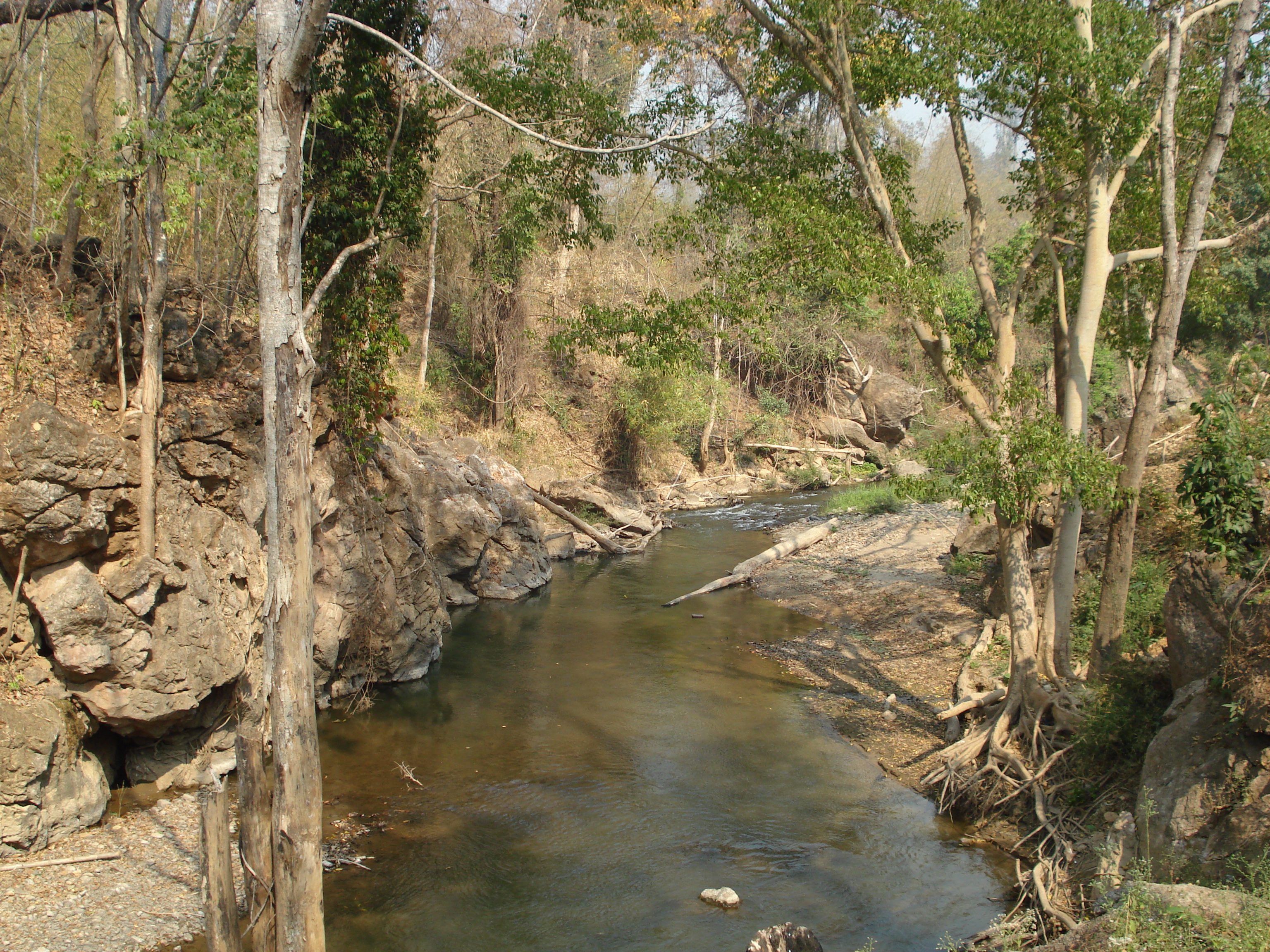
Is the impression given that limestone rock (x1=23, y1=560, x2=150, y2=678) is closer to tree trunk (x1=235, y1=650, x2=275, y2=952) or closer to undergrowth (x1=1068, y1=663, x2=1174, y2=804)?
tree trunk (x1=235, y1=650, x2=275, y2=952)

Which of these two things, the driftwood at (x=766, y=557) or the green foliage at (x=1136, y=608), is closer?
the green foliage at (x=1136, y=608)

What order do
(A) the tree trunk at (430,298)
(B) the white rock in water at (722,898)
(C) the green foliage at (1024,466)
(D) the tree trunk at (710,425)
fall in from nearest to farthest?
(B) the white rock in water at (722,898) < (C) the green foliage at (1024,466) < (A) the tree trunk at (430,298) < (D) the tree trunk at (710,425)

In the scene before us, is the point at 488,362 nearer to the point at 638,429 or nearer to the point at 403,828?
the point at 638,429

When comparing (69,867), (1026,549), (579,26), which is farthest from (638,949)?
(579,26)

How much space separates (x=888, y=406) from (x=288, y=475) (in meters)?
34.8

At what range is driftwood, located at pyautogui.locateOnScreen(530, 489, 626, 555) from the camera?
2212 cm

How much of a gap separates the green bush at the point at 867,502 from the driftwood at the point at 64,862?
2126 centimetres

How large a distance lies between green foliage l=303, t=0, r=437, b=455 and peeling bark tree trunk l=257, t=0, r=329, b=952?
17.8 ft

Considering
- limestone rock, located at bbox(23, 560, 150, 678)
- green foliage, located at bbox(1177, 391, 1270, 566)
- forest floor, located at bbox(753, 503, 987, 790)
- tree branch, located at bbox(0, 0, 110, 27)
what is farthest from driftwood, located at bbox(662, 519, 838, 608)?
tree branch, located at bbox(0, 0, 110, 27)

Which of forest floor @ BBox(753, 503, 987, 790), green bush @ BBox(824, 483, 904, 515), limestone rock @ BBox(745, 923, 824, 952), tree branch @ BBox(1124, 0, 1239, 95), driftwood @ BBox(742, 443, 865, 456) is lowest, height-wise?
limestone rock @ BBox(745, 923, 824, 952)

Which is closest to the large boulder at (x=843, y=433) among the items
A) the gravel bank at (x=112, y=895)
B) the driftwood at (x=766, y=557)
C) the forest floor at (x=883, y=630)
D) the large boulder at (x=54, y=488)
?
the driftwood at (x=766, y=557)

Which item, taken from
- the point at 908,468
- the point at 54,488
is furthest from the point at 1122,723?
the point at 908,468

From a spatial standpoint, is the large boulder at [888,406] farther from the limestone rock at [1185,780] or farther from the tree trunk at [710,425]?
the limestone rock at [1185,780]

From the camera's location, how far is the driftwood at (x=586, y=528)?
22125mm
